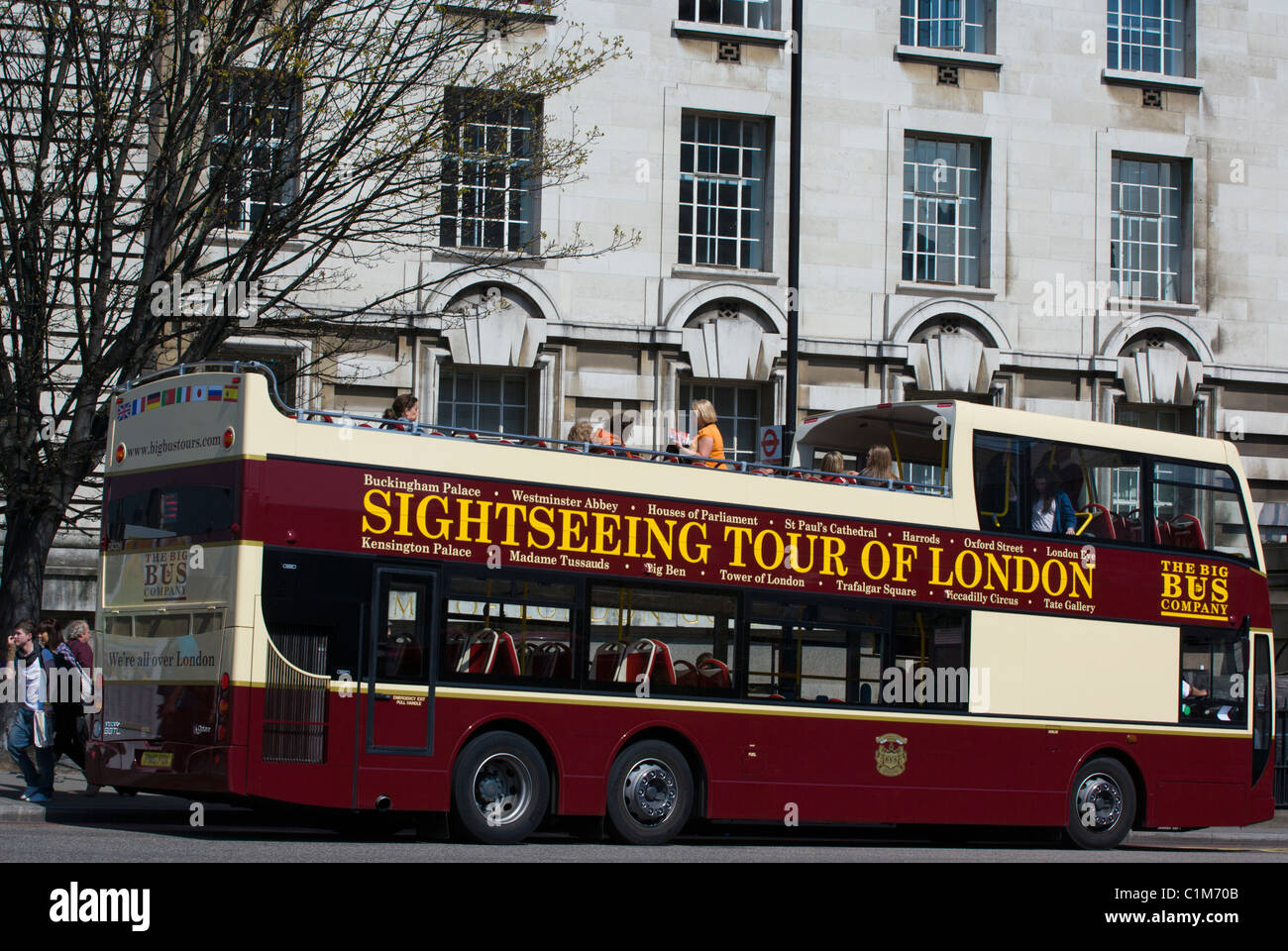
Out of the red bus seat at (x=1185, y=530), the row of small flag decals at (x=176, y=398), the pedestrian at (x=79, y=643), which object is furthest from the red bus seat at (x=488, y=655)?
the red bus seat at (x=1185, y=530)

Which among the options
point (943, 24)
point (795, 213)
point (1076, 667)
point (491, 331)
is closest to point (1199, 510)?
point (1076, 667)

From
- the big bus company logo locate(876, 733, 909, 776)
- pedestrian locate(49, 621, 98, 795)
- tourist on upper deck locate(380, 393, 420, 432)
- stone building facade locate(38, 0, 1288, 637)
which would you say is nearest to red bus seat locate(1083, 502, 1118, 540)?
the big bus company logo locate(876, 733, 909, 776)

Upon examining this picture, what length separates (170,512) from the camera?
13.1 meters

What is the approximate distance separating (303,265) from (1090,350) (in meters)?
11.9

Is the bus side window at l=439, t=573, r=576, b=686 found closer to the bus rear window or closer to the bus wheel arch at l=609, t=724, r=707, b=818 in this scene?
the bus wheel arch at l=609, t=724, r=707, b=818

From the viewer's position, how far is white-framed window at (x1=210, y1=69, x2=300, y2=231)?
1775 cm

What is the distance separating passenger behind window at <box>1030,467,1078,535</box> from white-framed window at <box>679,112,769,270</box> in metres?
9.09

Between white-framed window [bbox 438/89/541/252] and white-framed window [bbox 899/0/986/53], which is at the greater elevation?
white-framed window [bbox 899/0/986/53]

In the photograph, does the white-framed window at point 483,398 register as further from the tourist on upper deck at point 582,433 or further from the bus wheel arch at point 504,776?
the bus wheel arch at point 504,776

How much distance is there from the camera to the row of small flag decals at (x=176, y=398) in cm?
1270

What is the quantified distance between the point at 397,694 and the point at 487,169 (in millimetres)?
8079

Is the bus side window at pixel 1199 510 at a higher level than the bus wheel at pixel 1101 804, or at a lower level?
higher

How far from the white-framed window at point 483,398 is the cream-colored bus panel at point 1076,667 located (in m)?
9.13

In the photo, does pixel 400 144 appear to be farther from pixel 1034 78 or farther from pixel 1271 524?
pixel 1271 524
